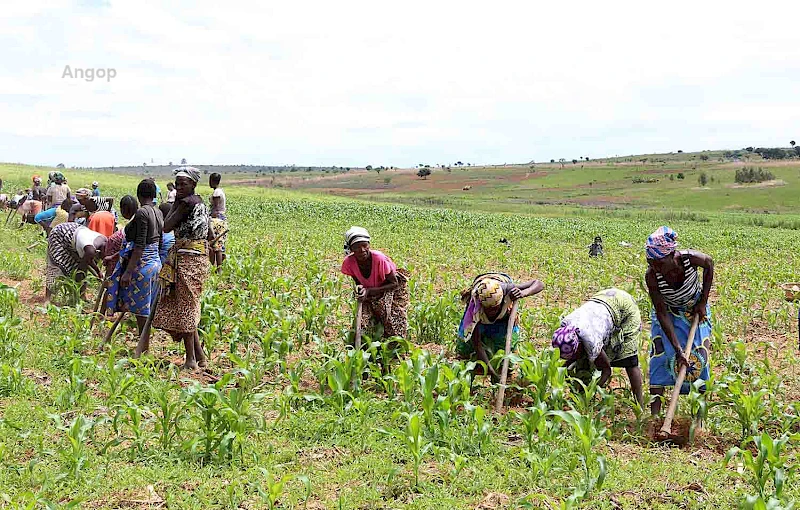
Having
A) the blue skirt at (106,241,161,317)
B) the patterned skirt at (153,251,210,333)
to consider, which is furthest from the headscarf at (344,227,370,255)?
the blue skirt at (106,241,161,317)

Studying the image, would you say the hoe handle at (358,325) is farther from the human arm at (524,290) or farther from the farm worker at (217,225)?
the farm worker at (217,225)

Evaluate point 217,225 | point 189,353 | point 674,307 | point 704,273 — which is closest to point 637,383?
point 674,307

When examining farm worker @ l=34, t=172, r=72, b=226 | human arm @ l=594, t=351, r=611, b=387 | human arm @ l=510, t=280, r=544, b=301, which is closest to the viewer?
human arm @ l=594, t=351, r=611, b=387

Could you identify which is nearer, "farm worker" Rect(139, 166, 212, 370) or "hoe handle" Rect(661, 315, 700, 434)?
"hoe handle" Rect(661, 315, 700, 434)

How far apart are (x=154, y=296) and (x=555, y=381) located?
151 inches

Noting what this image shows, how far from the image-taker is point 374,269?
18.5 ft

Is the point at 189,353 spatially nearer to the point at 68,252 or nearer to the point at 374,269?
the point at 374,269

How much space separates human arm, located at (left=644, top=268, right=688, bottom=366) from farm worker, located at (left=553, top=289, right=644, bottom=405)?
152 mm

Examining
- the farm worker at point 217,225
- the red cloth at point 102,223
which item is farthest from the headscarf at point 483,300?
the red cloth at point 102,223

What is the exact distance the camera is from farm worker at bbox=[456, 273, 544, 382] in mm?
5105

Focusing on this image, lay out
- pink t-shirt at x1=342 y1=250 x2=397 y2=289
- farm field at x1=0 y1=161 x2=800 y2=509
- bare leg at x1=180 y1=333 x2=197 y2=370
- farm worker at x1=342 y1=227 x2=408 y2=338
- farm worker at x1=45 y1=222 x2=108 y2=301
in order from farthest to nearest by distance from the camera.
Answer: farm worker at x1=45 y1=222 x2=108 y2=301
bare leg at x1=180 y1=333 x2=197 y2=370
pink t-shirt at x1=342 y1=250 x2=397 y2=289
farm worker at x1=342 y1=227 x2=408 y2=338
farm field at x1=0 y1=161 x2=800 y2=509

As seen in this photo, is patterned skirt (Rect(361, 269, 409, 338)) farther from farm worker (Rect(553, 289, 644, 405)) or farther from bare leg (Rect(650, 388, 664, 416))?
bare leg (Rect(650, 388, 664, 416))

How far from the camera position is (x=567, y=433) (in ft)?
15.8

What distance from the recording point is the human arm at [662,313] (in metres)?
4.93
